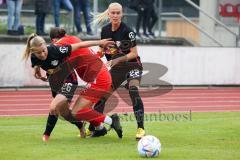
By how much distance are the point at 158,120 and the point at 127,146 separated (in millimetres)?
3805

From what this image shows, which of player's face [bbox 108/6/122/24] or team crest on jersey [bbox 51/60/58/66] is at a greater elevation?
player's face [bbox 108/6/122/24]

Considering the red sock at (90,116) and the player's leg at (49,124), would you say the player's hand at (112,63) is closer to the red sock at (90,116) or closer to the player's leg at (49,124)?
the red sock at (90,116)

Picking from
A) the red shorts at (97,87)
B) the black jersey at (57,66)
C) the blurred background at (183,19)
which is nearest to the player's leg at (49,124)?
the black jersey at (57,66)

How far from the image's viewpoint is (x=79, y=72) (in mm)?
11461

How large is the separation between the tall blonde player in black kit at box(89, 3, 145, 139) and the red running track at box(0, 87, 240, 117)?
4.48m

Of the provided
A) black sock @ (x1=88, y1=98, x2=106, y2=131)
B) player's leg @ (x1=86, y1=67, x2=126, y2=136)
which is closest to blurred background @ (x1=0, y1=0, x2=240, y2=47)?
player's leg @ (x1=86, y1=67, x2=126, y2=136)

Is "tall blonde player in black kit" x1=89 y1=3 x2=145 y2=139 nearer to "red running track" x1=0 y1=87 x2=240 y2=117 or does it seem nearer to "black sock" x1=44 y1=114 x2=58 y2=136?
"black sock" x1=44 y1=114 x2=58 y2=136

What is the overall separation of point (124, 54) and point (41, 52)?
152 cm

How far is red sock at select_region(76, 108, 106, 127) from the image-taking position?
11209mm

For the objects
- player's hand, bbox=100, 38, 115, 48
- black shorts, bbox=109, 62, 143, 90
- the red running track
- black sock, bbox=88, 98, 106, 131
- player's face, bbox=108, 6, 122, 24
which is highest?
player's face, bbox=108, 6, 122, 24

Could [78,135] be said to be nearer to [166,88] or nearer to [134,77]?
[134,77]

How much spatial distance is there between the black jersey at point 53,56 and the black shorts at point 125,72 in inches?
46.9

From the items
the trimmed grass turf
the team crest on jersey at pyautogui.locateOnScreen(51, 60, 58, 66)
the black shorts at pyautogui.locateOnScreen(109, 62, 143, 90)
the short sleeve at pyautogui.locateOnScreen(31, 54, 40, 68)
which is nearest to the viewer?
the trimmed grass turf

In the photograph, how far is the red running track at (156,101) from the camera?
16.5 m
